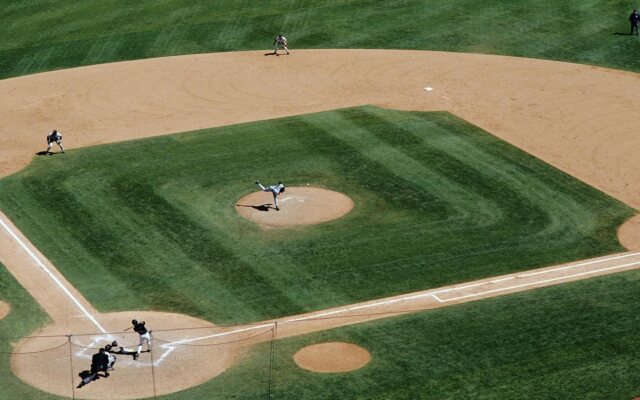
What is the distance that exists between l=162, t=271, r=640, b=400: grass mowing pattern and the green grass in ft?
103

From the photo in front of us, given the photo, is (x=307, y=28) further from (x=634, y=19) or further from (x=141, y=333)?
(x=141, y=333)

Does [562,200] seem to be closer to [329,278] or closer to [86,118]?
[329,278]

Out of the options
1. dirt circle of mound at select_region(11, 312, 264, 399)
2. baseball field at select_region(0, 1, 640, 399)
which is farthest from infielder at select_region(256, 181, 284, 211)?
dirt circle of mound at select_region(11, 312, 264, 399)

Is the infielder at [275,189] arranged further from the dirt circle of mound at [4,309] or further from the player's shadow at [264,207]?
the dirt circle of mound at [4,309]

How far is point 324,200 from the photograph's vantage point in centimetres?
5131

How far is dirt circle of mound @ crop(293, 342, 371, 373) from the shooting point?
37406 mm

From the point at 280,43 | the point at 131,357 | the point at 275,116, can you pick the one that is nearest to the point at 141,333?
the point at 131,357

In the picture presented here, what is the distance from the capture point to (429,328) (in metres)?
40.0

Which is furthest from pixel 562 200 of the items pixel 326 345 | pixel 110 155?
pixel 110 155

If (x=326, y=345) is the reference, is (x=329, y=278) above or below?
above

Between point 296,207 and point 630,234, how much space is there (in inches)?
537

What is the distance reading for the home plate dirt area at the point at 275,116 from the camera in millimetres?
38500

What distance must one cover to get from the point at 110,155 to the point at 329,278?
17.5 m

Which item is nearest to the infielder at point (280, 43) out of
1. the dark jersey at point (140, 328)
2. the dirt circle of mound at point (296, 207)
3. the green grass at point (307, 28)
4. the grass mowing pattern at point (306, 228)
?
the green grass at point (307, 28)
